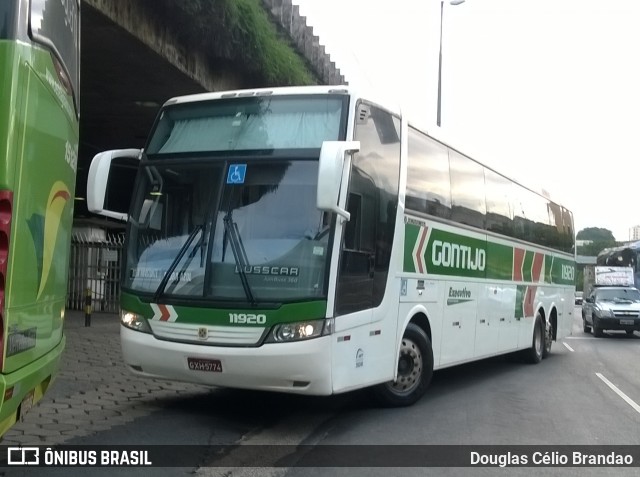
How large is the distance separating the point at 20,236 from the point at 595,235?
11058cm

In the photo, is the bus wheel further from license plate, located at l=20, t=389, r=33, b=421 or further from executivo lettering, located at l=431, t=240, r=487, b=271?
license plate, located at l=20, t=389, r=33, b=421

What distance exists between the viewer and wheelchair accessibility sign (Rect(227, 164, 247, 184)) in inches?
301

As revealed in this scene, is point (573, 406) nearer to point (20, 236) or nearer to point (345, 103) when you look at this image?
point (345, 103)

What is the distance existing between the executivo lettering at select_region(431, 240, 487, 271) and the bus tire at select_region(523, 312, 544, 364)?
3.94 meters

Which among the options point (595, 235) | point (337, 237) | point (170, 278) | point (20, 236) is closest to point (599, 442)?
point (337, 237)

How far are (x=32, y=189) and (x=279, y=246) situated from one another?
3.18m

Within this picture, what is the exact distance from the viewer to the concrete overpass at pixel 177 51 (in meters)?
12.5

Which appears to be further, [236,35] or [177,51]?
[236,35]

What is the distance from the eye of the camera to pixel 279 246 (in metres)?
7.33

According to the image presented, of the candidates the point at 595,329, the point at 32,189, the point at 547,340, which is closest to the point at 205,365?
the point at 32,189

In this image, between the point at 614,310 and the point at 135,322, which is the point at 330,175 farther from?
the point at 614,310

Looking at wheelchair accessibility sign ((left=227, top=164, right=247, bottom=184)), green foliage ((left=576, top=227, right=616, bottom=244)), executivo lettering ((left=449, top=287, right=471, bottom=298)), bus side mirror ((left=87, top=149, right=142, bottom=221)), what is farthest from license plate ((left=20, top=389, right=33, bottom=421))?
green foliage ((left=576, top=227, right=616, bottom=244))

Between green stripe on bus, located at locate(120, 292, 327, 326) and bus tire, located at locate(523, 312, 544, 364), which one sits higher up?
green stripe on bus, located at locate(120, 292, 327, 326)

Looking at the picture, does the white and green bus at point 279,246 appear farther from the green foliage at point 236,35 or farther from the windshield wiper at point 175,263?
the green foliage at point 236,35
